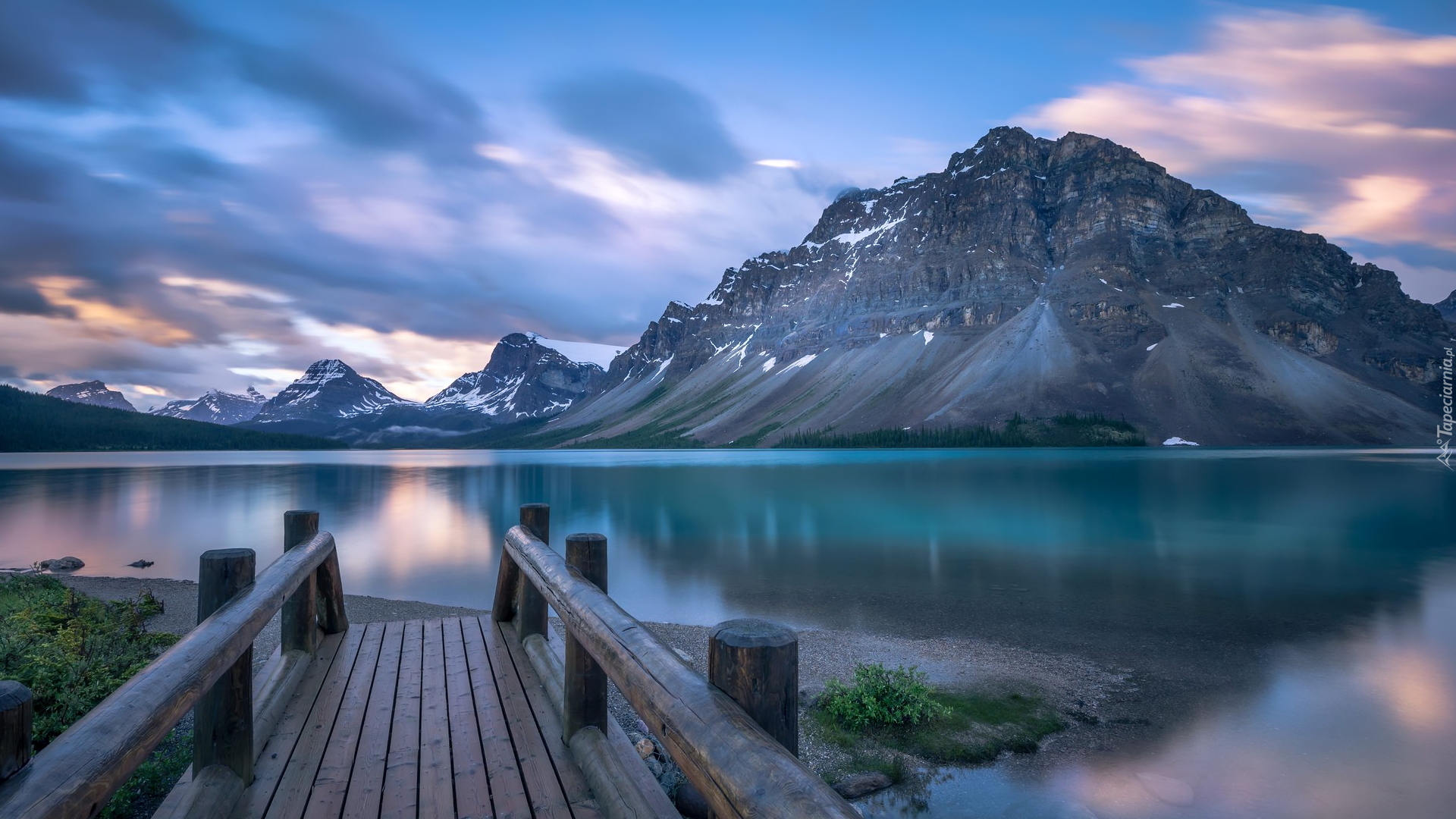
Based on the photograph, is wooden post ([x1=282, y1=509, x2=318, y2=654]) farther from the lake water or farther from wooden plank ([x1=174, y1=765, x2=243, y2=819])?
the lake water

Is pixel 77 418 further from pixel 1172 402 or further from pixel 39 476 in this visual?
pixel 1172 402

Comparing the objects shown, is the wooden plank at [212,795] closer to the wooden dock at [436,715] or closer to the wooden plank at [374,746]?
the wooden dock at [436,715]

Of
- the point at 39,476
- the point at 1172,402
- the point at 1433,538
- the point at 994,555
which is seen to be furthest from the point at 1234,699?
the point at 1172,402

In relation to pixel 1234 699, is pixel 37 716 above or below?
above

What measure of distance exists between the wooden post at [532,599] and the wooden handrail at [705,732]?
285 centimetres

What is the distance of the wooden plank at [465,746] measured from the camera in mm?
4398

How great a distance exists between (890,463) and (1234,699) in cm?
9512

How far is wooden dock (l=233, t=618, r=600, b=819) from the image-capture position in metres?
4.41

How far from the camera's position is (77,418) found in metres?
197

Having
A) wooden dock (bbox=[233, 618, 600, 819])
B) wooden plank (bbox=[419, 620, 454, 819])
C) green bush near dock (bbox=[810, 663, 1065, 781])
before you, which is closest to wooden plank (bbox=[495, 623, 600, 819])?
wooden dock (bbox=[233, 618, 600, 819])

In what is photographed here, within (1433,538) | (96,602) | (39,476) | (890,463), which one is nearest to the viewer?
(96,602)

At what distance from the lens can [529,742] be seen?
17.3ft

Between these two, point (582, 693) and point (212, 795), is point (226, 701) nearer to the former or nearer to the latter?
point (212, 795)

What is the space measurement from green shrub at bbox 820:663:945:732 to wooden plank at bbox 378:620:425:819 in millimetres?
5749
